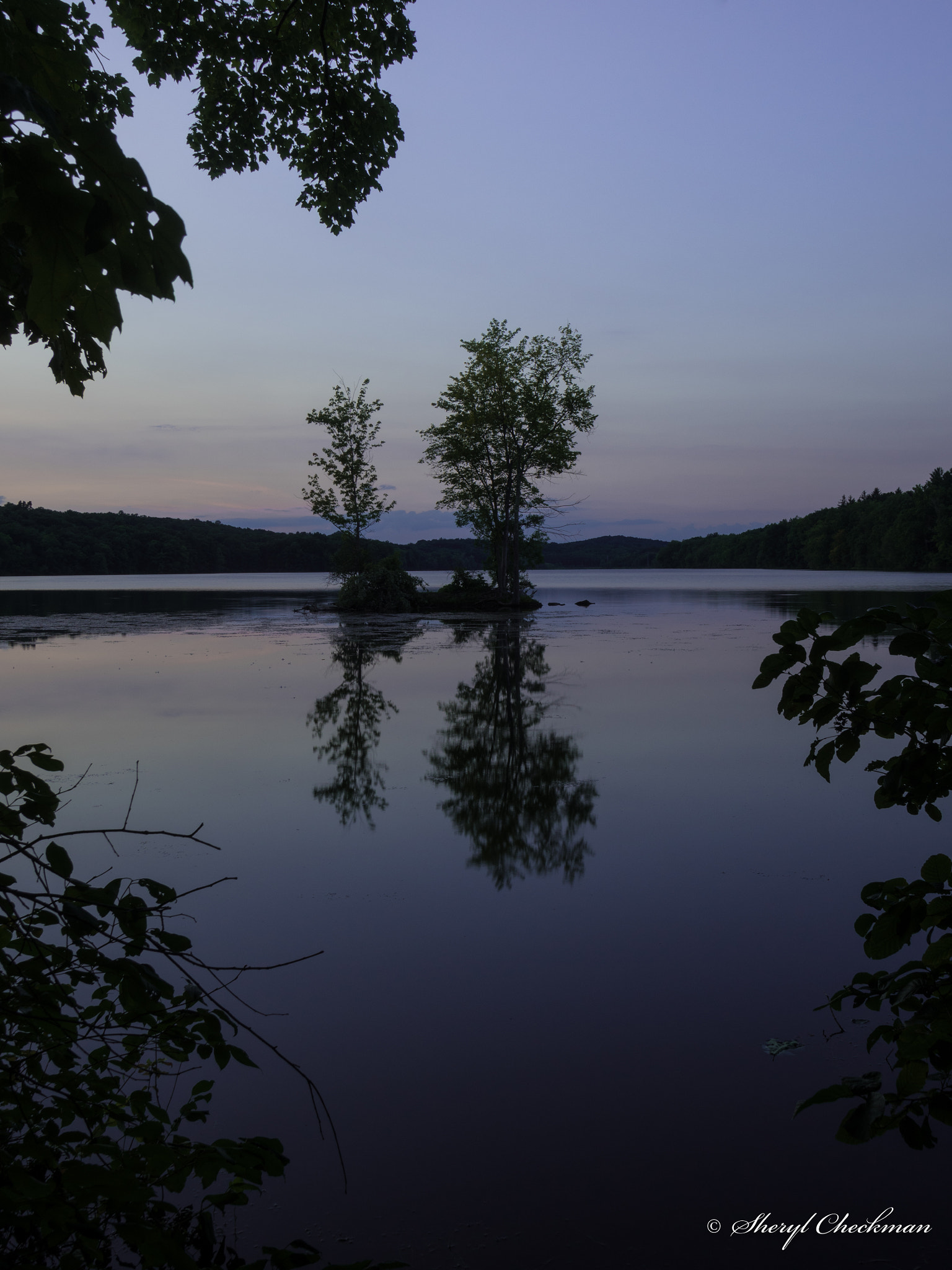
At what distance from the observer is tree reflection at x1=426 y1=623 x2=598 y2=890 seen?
19.2ft

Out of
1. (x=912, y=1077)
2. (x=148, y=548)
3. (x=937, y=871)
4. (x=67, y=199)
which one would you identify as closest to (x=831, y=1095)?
(x=912, y=1077)

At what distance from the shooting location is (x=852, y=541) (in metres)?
134

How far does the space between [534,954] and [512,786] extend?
3.32m

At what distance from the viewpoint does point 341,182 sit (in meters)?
6.10

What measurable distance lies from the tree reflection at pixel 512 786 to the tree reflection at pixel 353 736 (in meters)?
0.64

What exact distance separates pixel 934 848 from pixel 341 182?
627 cm

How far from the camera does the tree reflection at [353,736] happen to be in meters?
7.26

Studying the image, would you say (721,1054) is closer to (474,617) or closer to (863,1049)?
(863,1049)

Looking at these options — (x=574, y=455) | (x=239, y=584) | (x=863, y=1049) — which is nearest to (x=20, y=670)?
(x=863, y=1049)

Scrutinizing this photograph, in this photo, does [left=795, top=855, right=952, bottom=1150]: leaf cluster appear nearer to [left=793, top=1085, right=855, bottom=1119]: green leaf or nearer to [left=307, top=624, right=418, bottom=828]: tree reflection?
[left=793, top=1085, right=855, bottom=1119]: green leaf

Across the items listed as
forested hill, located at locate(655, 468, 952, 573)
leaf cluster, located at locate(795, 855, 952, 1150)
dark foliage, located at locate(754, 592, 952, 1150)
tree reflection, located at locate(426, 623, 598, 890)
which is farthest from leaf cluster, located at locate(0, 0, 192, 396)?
forested hill, located at locate(655, 468, 952, 573)

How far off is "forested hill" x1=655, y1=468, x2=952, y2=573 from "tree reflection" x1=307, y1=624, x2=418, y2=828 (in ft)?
357

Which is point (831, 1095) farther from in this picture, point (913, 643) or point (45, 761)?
point (45, 761)

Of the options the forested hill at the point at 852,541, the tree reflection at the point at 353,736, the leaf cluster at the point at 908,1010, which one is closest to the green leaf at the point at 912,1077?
the leaf cluster at the point at 908,1010
